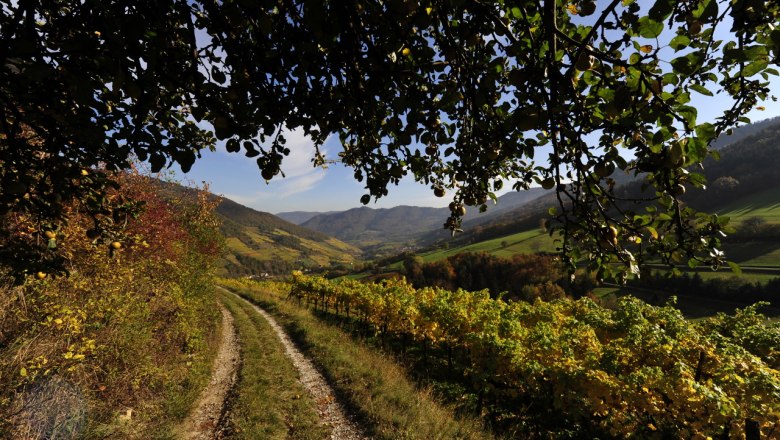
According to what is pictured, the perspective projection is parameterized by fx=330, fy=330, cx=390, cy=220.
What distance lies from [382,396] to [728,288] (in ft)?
242

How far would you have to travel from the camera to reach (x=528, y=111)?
6.67 feet

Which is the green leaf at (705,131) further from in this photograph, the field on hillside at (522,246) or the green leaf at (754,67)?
the field on hillside at (522,246)

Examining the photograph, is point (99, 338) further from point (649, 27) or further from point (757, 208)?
point (757, 208)

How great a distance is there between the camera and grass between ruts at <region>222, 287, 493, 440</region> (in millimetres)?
8492

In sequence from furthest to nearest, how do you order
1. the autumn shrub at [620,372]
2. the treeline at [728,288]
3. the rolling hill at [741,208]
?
the rolling hill at [741,208]
the treeline at [728,288]
the autumn shrub at [620,372]

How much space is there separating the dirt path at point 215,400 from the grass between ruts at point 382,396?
1081 mm

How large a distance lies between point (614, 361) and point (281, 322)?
19.8 meters

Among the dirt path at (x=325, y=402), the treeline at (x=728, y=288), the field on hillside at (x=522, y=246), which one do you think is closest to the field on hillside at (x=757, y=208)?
the treeline at (x=728, y=288)

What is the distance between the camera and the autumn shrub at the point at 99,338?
5344 millimetres

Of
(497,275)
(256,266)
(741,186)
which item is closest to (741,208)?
(741,186)

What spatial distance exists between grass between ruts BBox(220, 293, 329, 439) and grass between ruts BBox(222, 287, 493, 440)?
1.10m

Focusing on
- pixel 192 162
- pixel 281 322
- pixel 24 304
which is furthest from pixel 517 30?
pixel 281 322

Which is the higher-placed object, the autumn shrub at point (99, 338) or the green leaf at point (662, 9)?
the green leaf at point (662, 9)

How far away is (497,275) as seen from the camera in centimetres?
7719
